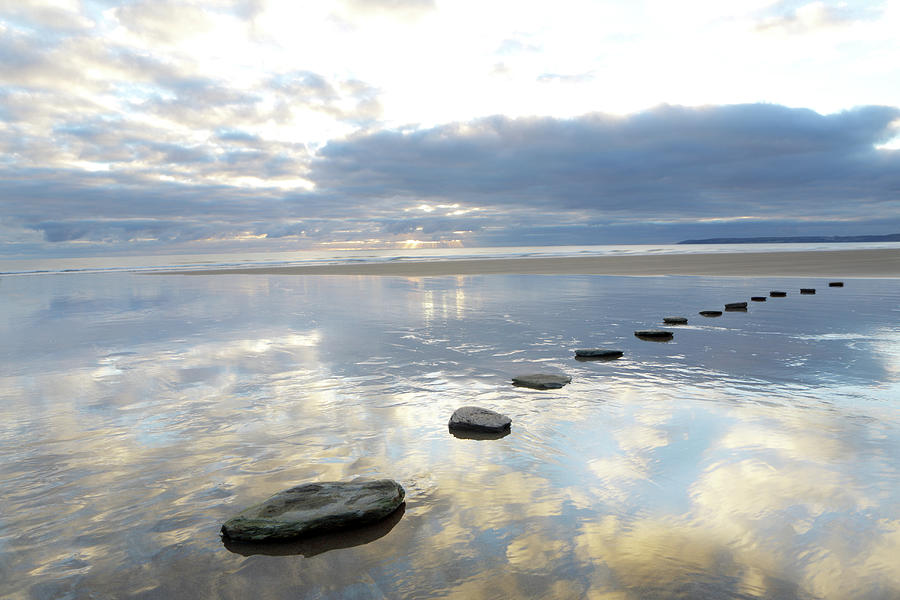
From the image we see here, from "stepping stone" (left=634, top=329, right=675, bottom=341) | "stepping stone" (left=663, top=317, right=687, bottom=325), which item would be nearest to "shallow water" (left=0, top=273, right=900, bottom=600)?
"stepping stone" (left=634, top=329, right=675, bottom=341)

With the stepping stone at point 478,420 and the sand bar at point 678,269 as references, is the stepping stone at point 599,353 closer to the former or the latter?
the stepping stone at point 478,420

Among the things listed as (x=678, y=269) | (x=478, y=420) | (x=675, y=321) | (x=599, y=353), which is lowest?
(x=678, y=269)

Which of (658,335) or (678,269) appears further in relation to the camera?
(678,269)

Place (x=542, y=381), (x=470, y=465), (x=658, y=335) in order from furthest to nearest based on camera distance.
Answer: (x=658, y=335) → (x=542, y=381) → (x=470, y=465)

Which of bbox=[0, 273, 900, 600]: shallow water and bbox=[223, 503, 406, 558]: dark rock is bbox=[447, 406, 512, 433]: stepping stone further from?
bbox=[223, 503, 406, 558]: dark rock

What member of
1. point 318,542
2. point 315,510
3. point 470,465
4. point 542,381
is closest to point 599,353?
point 542,381

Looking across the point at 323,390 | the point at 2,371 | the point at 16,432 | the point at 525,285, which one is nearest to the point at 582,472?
the point at 323,390

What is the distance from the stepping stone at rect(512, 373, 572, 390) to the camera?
7.82m

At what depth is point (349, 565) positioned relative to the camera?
362 cm

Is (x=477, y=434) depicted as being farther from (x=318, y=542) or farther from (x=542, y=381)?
(x=318, y=542)

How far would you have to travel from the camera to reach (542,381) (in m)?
7.92

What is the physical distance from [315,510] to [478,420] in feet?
7.67

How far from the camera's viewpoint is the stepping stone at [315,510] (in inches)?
155

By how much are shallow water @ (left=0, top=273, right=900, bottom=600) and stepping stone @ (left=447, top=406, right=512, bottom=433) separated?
0.70 ft
